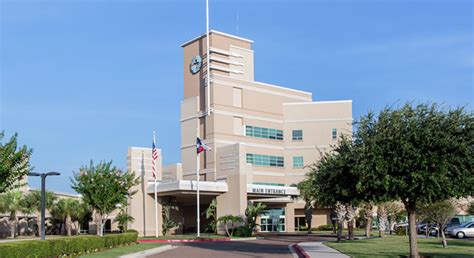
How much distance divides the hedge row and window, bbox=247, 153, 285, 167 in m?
45.0

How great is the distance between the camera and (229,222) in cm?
6041

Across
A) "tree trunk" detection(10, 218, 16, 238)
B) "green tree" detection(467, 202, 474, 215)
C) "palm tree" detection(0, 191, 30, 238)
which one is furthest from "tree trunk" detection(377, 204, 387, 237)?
"tree trunk" detection(10, 218, 16, 238)

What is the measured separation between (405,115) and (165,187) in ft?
132

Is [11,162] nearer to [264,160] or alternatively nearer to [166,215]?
[166,215]

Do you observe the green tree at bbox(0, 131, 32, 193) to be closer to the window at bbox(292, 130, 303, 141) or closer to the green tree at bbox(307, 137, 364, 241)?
the green tree at bbox(307, 137, 364, 241)

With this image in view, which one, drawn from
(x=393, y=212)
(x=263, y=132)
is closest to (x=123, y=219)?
(x=393, y=212)

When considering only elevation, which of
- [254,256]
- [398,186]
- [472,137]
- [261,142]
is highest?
[261,142]

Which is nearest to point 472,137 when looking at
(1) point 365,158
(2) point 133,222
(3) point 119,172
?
(1) point 365,158

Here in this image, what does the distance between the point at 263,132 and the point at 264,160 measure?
4044 millimetres

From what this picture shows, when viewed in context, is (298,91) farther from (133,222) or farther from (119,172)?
(119,172)

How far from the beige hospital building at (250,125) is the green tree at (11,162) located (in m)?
46.2

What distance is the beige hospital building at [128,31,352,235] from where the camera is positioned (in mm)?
79438

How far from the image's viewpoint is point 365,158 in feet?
78.9

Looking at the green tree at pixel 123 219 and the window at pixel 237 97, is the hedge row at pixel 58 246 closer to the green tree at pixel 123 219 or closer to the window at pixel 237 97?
the green tree at pixel 123 219
